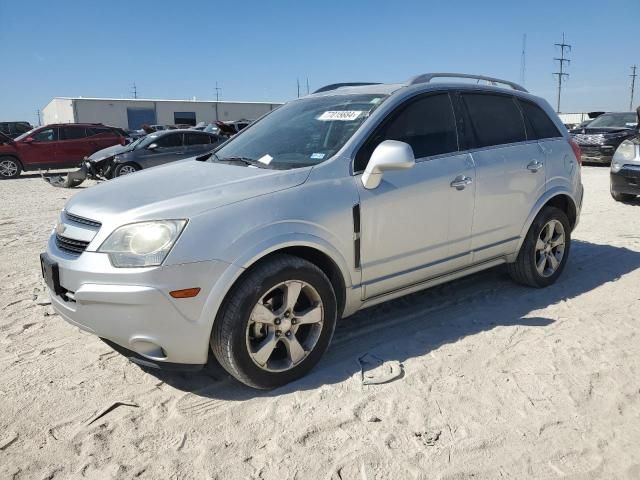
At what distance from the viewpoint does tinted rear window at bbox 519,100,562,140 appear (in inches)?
181

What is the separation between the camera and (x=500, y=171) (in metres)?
4.12

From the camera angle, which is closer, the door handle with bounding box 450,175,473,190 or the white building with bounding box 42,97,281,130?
the door handle with bounding box 450,175,473,190

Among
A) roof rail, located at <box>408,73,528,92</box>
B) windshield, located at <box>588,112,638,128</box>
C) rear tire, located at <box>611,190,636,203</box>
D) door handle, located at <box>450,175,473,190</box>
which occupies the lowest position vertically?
rear tire, located at <box>611,190,636,203</box>

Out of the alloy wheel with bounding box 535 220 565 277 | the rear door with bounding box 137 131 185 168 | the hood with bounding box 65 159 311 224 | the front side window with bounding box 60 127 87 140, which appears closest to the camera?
the hood with bounding box 65 159 311 224

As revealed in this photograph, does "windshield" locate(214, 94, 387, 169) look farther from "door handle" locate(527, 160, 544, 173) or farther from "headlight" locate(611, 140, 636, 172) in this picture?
"headlight" locate(611, 140, 636, 172)

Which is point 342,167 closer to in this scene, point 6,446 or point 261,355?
point 261,355

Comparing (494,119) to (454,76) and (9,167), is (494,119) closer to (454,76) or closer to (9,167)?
(454,76)

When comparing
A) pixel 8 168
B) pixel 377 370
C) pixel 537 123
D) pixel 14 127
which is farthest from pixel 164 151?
pixel 14 127

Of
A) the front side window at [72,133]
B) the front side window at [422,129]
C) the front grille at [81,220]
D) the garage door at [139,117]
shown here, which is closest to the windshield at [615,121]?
the front side window at [422,129]

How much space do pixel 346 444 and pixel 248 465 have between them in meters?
0.48

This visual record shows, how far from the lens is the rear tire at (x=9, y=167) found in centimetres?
1641

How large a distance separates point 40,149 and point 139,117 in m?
38.4

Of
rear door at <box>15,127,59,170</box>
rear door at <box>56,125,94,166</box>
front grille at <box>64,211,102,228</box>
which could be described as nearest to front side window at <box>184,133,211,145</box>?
rear door at <box>56,125,94,166</box>

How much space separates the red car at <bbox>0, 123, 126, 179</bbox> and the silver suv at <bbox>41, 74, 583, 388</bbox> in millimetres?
15109
